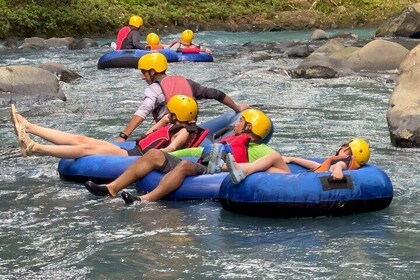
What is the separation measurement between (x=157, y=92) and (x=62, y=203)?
169 centimetres

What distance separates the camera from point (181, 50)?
57.5 ft

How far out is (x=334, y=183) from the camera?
640 centimetres

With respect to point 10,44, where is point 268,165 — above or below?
below

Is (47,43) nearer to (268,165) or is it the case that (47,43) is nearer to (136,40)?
(136,40)

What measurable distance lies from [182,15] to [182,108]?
20140 millimetres

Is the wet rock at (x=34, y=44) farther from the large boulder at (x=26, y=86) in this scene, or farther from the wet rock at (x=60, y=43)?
the large boulder at (x=26, y=86)

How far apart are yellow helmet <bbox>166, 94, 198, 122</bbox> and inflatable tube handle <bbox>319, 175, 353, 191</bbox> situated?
5.39 ft

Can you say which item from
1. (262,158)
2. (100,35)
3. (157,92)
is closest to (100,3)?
(100,35)


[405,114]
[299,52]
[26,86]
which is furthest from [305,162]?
[299,52]

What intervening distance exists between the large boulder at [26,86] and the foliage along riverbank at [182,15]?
10582mm

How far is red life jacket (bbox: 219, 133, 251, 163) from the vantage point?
703 centimetres

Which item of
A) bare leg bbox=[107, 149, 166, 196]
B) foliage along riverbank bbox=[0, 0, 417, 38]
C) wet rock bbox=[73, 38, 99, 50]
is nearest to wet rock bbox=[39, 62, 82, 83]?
wet rock bbox=[73, 38, 99, 50]

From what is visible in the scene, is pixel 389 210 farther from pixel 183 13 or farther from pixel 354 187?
pixel 183 13

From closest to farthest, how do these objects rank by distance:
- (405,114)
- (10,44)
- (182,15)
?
(405,114) → (10,44) → (182,15)
